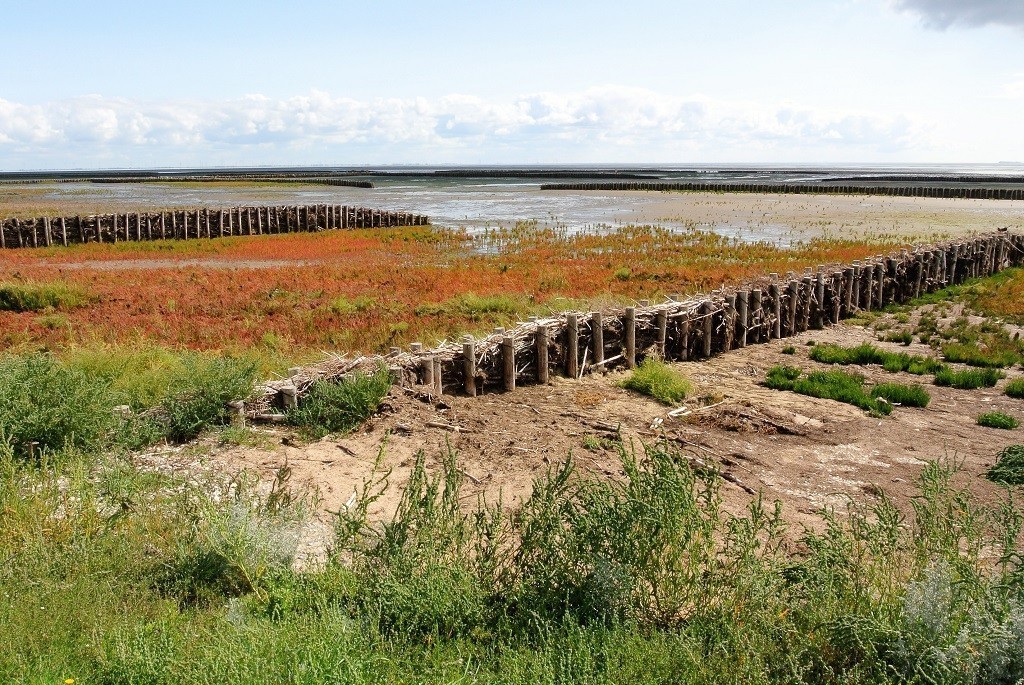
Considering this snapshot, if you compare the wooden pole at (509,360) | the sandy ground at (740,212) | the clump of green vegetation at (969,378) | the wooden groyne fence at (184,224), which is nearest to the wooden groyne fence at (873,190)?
the sandy ground at (740,212)

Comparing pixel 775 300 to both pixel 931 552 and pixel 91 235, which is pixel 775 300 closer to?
pixel 931 552

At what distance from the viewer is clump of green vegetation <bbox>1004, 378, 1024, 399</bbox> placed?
1048cm

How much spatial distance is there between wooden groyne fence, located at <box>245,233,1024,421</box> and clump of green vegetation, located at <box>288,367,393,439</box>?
0.20 m

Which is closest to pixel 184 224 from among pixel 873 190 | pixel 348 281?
pixel 348 281

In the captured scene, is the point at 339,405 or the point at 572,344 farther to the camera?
the point at 572,344

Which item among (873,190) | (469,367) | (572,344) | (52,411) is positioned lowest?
(469,367)

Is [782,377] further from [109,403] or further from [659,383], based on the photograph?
[109,403]

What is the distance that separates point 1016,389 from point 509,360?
22.5 ft

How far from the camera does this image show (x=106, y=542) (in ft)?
16.7

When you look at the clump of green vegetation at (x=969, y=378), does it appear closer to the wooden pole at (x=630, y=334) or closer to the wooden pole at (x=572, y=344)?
the wooden pole at (x=630, y=334)

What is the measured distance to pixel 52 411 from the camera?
23.1ft

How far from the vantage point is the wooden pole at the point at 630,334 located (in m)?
11.6

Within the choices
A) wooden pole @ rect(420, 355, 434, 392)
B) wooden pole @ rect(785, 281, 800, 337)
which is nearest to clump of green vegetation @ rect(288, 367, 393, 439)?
wooden pole @ rect(420, 355, 434, 392)

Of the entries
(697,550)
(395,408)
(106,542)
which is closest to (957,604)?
(697,550)
